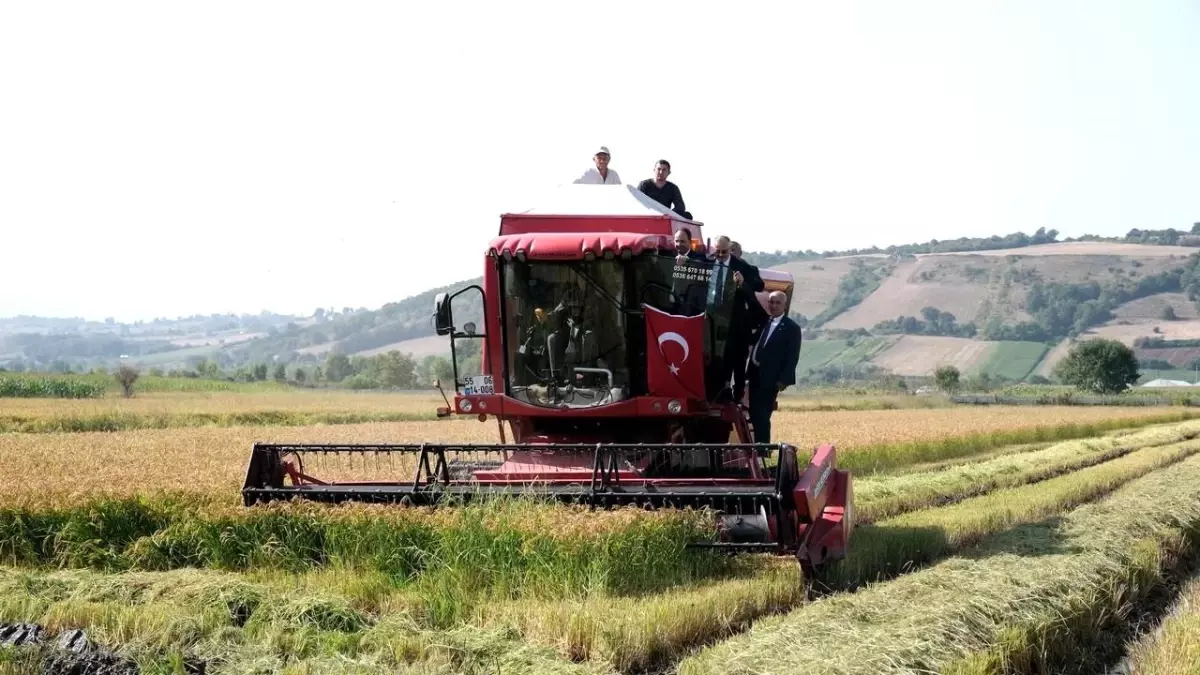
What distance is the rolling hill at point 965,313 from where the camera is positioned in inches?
4643

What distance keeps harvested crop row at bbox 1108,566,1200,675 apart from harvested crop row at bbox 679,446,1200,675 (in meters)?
0.30

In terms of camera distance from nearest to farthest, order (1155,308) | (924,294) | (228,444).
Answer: (228,444) → (1155,308) → (924,294)

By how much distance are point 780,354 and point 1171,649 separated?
4361mm

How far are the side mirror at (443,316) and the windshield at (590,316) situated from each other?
491mm

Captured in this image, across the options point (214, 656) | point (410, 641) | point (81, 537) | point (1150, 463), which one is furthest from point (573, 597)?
point (1150, 463)

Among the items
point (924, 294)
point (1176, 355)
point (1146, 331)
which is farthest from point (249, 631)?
point (924, 294)

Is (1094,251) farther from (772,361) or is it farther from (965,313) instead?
(772,361)

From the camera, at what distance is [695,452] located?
10523 millimetres

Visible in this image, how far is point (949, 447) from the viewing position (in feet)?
78.0

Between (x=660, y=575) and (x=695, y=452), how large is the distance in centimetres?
231

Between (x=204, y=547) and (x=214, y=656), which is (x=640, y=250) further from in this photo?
(x=214, y=656)

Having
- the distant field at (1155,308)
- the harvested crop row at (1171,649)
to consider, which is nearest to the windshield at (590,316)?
the harvested crop row at (1171,649)

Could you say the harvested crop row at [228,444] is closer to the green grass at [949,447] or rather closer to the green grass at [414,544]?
the green grass at [949,447]

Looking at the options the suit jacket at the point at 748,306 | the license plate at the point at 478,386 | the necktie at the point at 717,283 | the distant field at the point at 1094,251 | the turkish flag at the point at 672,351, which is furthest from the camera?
the distant field at the point at 1094,251
